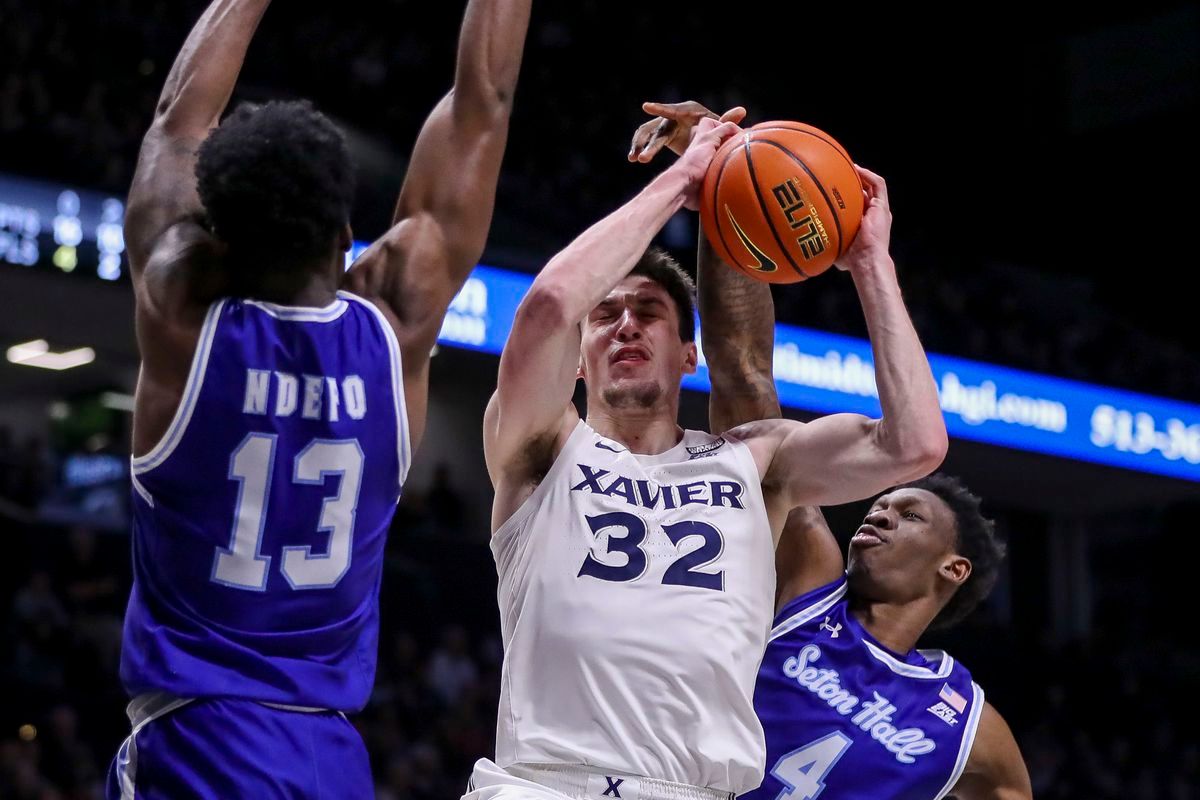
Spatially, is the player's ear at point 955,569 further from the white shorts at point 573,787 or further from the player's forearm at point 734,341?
the white shorts at point 573,787

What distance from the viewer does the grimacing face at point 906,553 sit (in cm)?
442

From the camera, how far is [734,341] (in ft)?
13.8

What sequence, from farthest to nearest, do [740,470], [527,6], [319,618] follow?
[740,470] < [527,6] < [319,618]

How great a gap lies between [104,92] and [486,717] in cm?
549

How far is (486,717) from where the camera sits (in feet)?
35.7

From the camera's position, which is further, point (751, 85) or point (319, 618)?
point (751, 85)

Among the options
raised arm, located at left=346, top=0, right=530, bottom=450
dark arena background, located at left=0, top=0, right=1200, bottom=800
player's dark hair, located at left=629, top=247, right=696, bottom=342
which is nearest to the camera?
raised arm, located at left=346, top=0, right=530, bottom=450

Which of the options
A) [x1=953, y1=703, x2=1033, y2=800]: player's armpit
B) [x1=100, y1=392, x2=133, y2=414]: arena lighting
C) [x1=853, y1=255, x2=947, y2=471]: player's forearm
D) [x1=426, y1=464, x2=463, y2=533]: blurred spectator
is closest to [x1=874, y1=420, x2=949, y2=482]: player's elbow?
[x1=853, y1=255, x2=947, y2=471]: player's forearm

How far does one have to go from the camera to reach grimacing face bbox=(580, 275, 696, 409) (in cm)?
374

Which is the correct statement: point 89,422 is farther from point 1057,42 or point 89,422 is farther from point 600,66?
point 1057,42

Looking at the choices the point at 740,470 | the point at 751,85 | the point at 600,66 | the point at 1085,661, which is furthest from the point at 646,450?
the point at 751,85

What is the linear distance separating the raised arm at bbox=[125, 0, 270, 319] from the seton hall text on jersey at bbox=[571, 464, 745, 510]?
Result: 1.21 metres

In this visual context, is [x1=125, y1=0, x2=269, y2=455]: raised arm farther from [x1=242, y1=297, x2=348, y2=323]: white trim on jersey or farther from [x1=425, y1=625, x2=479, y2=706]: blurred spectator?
[x1=425, y1=625, x2=479, y2=706]: blurred spectator

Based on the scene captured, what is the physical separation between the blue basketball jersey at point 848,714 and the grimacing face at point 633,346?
876 millimetres
